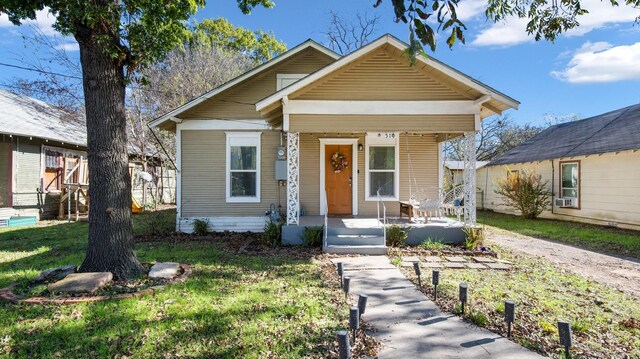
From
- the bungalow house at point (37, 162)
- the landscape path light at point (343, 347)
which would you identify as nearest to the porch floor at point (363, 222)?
the landscape path light at point (343, 347)

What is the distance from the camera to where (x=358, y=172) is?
420 inches

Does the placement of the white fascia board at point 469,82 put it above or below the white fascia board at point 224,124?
above

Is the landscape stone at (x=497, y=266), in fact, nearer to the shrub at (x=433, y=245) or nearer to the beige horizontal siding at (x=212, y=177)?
the shrub at (x=433, y=245)

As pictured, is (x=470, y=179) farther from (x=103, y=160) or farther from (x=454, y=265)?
(x=103, y=160)

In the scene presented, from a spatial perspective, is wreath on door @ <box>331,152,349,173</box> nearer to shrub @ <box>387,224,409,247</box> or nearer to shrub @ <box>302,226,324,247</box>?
shrub @ <box>302,226,324,247</box>

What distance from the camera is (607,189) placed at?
1225 cm

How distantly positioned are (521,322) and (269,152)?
816 cm

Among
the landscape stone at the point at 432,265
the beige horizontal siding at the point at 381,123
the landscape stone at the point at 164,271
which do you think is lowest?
the landscape stone at the point at 432,265

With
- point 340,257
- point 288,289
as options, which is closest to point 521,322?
point 288,289

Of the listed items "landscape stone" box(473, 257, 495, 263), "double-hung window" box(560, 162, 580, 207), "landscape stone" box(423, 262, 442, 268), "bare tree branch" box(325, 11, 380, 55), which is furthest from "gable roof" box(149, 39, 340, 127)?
"bare tree branch" box(325, 11, 380, 55)

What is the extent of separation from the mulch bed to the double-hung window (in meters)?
14.6

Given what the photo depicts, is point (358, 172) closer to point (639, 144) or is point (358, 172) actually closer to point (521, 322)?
point (521, 322)

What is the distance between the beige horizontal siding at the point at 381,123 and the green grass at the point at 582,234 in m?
4.59

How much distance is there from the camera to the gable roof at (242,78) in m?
10.0
